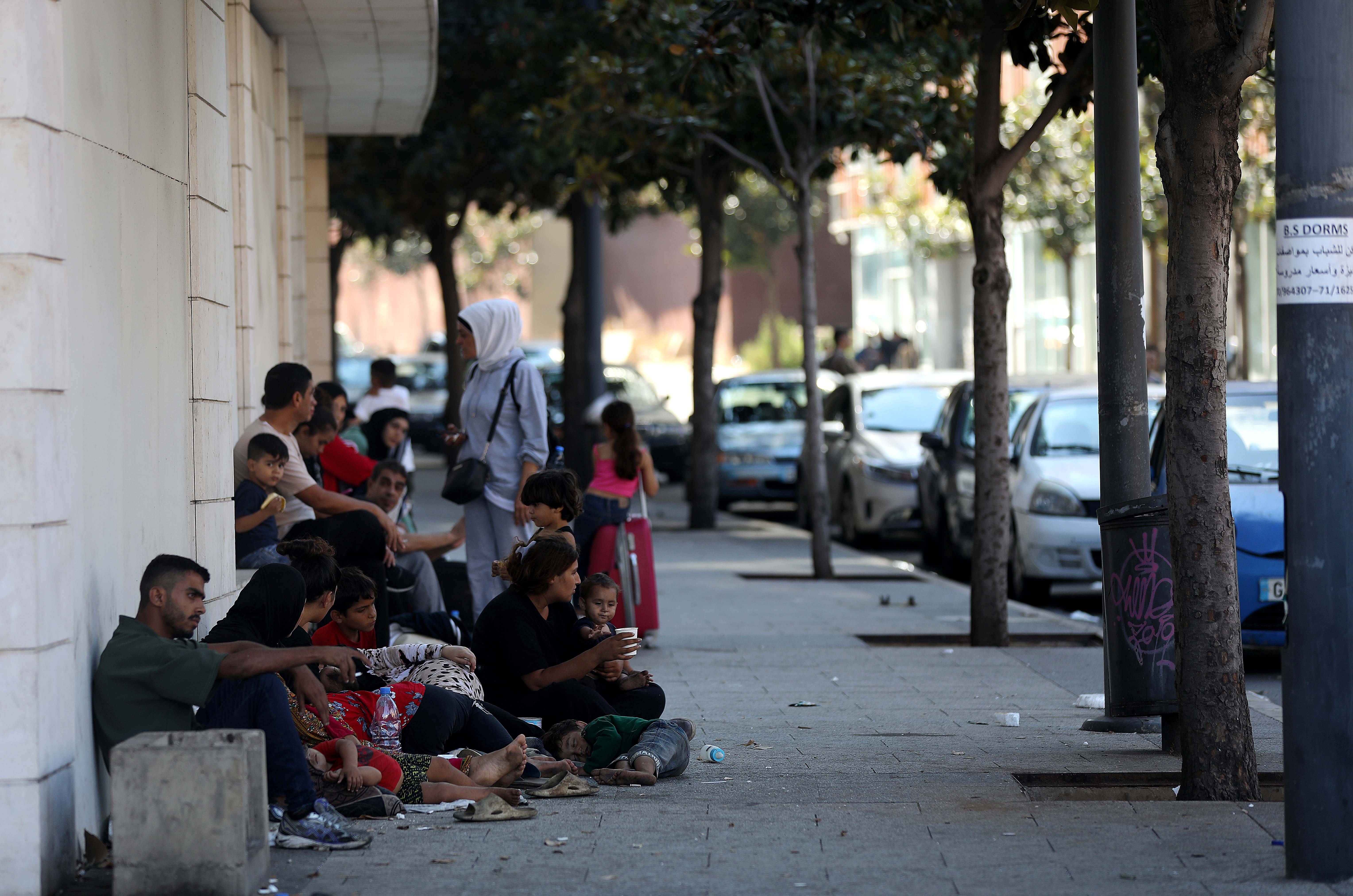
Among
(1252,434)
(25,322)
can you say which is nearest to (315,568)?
(25,322)

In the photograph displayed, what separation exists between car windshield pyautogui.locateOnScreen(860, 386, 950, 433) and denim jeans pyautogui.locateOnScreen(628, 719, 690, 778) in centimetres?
1062

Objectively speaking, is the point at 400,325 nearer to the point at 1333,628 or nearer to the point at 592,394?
the point at 592,394

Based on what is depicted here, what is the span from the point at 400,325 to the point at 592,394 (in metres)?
70.9

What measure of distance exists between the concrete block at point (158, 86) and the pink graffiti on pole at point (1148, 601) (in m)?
3.90

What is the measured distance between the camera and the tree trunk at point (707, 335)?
18000mm

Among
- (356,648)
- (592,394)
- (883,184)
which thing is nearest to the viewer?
(356,648)

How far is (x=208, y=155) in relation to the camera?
6914 mm

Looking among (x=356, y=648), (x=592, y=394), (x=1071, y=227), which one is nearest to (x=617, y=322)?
(x=1071, y=227)

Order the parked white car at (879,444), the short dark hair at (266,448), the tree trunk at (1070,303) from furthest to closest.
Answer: the tree trunk at (1070,303) < the parked white car at (879,444) < the short dark hair at (266,448)

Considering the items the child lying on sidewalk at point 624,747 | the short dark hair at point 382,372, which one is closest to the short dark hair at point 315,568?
the child lying on sidewalk at point 624,747

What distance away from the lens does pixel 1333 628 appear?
15.7ft

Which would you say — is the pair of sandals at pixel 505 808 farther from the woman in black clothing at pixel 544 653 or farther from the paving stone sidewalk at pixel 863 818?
the woman in black clothing at pixel 544 653

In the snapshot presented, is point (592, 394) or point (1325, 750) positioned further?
point (592, 394)

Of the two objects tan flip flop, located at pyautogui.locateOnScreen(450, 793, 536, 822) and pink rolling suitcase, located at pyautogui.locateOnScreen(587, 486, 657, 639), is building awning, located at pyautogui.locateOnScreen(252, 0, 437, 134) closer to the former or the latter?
pink rolling suitcase, located at pyautogui.locateOnScreen(587, 486, 657, 639)
